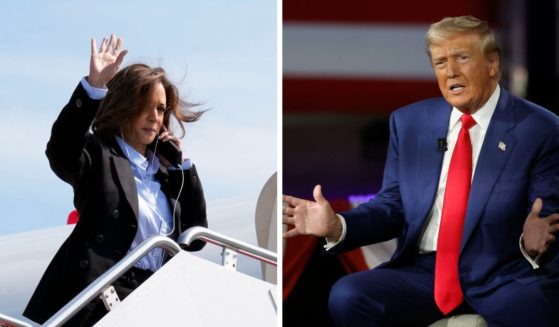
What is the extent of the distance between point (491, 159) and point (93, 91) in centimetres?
242

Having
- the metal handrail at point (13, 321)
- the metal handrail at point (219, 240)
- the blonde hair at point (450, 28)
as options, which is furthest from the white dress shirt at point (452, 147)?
the metal handrail at point (13, 321)

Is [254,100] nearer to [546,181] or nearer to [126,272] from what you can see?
[126,272]

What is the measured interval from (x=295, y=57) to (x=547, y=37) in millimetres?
806

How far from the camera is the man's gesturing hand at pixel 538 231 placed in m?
3.41

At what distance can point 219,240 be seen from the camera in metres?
5.01

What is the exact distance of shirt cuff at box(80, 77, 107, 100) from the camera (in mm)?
5242

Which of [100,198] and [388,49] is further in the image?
[100,198]

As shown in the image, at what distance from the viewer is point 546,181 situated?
3439mm

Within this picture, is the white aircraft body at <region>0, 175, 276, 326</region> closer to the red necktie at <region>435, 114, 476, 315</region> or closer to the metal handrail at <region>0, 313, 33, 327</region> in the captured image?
the metal handrail at <region>0, 313, 33, 327</region>

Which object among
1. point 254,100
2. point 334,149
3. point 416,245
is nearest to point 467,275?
point 416,245

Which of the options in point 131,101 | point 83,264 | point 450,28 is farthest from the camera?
point 131,101

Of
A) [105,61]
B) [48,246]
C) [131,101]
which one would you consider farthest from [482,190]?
[48,246]

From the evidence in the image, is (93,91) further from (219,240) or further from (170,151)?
(219,240)

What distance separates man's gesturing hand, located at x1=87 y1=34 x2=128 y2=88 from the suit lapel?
2423 mm
